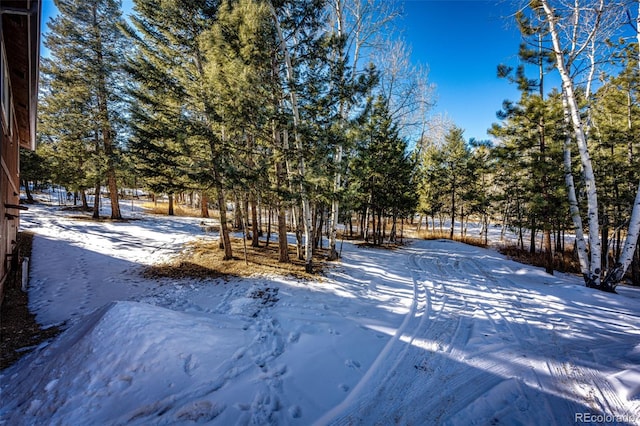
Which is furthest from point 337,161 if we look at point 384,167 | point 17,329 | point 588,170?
point 17,329

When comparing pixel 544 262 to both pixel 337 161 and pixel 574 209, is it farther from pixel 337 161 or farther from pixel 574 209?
pixel 337 161

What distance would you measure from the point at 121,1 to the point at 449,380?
25461mm

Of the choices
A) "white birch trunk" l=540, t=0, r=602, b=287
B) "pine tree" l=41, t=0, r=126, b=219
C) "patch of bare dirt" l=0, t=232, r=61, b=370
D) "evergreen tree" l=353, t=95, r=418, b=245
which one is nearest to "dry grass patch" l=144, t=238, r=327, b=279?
"patch of bare dirt" l=0, t=232, r=61, b=370

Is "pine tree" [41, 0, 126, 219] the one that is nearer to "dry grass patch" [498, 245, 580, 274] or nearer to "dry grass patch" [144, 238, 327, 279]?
"dry grass patch" [144, 238, 327, 279]

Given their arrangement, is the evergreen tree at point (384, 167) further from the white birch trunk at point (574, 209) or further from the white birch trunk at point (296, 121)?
the white birch trunk at point (574, 209)

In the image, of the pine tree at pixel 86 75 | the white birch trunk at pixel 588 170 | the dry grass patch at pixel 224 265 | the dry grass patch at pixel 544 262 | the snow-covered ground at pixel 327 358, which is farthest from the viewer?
the pine tree at pixel 86 75

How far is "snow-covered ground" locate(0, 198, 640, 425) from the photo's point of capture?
2762 mm

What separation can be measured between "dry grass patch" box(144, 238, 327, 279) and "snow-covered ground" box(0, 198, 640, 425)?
1.05m

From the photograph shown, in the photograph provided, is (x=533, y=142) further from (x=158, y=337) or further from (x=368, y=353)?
(x=158, y=337)

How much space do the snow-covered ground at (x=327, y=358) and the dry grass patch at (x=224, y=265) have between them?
1052 millimetres

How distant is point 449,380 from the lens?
3309 mm

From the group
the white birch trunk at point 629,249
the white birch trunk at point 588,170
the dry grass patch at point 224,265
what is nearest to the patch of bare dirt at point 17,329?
the dry grass patch at point 224,265

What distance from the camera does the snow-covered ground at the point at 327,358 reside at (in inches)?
109

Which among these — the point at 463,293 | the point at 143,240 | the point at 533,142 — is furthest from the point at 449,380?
the point at 143,240
